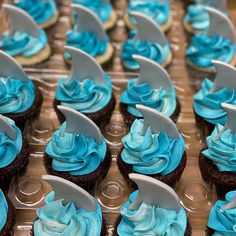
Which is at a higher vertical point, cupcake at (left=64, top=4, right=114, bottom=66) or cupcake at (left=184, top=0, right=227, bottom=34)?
cupcake at (left=184, top=0, right=227, bottom=34)

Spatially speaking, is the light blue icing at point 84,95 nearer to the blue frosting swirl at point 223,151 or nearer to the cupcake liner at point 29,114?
the cupcake liner at point 29,114

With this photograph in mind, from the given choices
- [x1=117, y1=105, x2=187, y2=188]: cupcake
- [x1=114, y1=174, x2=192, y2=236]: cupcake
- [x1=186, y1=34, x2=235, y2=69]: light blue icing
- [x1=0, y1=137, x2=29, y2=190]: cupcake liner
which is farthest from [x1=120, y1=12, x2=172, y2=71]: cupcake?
[x1=114, y1=174, x2=192, y2=236]: cupcake

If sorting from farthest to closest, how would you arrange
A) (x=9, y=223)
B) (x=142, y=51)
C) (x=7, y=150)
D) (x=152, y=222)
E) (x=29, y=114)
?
(x=142, y=51) → (x=29, y=114) → (x=7, y=150) → (x=9, y=223) → (x=152, y=222)

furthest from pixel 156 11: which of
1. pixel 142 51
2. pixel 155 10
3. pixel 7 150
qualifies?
pixel 7 150

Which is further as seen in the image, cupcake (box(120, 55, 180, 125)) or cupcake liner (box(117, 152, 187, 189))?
cupcake (box(120, 55, 180, 125))

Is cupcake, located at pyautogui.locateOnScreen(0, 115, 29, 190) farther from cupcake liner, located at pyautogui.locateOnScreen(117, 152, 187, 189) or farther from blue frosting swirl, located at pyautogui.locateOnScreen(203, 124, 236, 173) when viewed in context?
blue frosting swirl, located at pyautogui.locateOnScreen(203, 124, 236, 173)

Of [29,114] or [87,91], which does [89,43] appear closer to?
[87,91]
